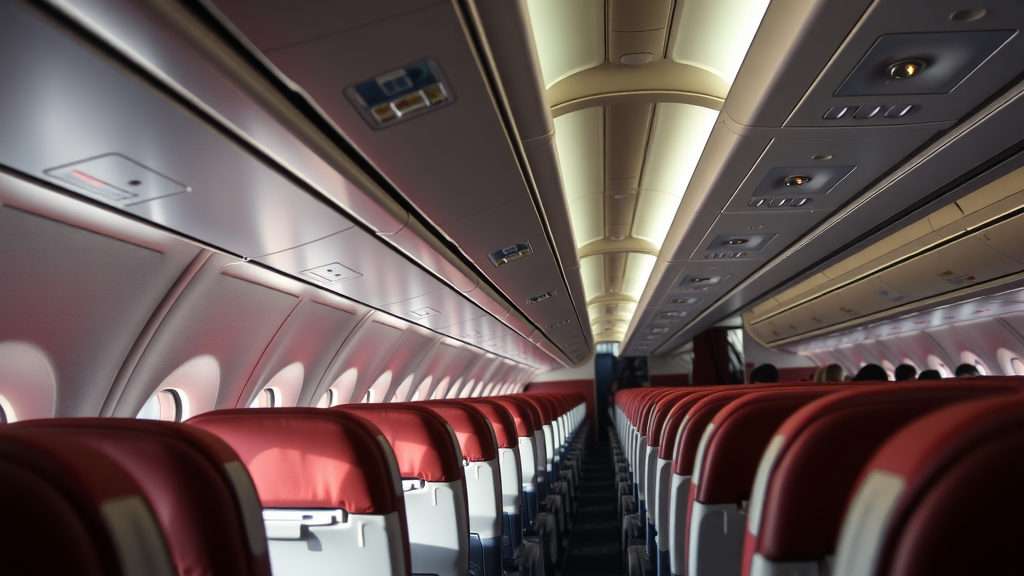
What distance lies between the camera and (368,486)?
6.43 feet

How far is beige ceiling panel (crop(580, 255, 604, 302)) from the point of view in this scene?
11016 mm

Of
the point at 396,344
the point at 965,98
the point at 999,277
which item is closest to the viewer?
the point at 965,98

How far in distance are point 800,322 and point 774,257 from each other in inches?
292

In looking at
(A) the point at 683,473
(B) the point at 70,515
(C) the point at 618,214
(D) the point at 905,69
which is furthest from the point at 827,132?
(C) the point at 618,214

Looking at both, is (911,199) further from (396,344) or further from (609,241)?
(396,344)

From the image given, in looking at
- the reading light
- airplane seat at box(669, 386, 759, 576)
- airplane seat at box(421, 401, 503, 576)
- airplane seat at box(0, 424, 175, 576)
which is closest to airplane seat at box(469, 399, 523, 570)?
airplane seat at box(421, 401, 503, 576)

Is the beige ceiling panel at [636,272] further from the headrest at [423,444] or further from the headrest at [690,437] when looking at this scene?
the headrest at [423,444]

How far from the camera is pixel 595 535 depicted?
28.9 ft

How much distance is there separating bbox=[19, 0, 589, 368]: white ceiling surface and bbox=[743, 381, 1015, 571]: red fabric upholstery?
1575mm

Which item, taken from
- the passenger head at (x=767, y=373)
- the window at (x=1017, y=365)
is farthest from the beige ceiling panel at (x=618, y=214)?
the window at (x=1017, y=365)

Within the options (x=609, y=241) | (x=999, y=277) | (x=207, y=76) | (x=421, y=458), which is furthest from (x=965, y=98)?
(x=609, y=241)

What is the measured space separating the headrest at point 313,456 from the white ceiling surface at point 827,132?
2174mm

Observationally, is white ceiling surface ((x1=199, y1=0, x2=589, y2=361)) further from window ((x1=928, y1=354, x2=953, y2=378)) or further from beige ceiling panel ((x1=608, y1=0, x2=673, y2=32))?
window ((x1=928, y1=354, x2=953, y2=378))

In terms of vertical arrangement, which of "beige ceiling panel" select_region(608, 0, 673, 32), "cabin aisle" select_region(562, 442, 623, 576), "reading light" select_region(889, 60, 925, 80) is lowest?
"cabin aisle" select_region(562, 442, 623, 576)
